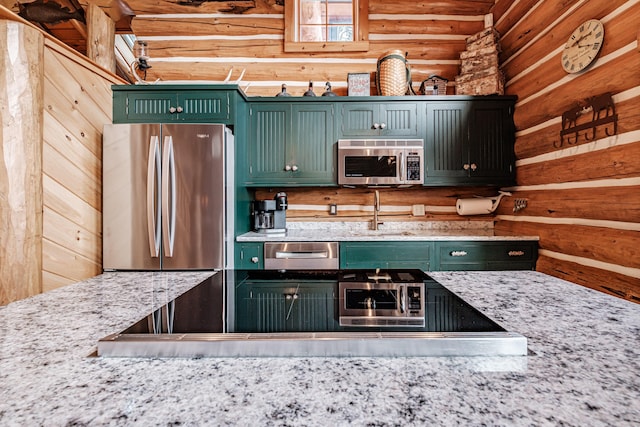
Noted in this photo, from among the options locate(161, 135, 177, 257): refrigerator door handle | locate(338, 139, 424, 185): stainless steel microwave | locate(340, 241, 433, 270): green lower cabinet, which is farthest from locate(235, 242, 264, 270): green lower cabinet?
locate(338, 139, 424, 185): stainless steel microwave

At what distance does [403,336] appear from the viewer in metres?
0.59

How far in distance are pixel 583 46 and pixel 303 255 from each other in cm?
227

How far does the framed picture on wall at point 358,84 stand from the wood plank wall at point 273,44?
247mm

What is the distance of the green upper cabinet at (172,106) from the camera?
8.66 ft

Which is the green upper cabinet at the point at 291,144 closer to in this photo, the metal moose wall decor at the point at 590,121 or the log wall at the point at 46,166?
the log wall at the point at 46,166

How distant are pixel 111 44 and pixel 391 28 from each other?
8.56ft

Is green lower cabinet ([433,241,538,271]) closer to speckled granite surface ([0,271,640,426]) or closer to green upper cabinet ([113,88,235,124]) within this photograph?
speckled granite surface ([0,271,640,426])

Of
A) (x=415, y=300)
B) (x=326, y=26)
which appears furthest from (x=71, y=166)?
(x=326, y=26)

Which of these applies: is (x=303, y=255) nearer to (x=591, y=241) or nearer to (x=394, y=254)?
(x=394, y=254)

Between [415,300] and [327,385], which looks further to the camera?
[415,300]

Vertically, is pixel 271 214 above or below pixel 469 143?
below

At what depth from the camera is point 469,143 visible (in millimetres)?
2896

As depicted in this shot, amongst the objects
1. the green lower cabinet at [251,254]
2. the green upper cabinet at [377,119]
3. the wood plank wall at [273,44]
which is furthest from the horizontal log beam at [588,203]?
the green lower cabinet at [251,254]

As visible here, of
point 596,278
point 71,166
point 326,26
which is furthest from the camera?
point 326,26
